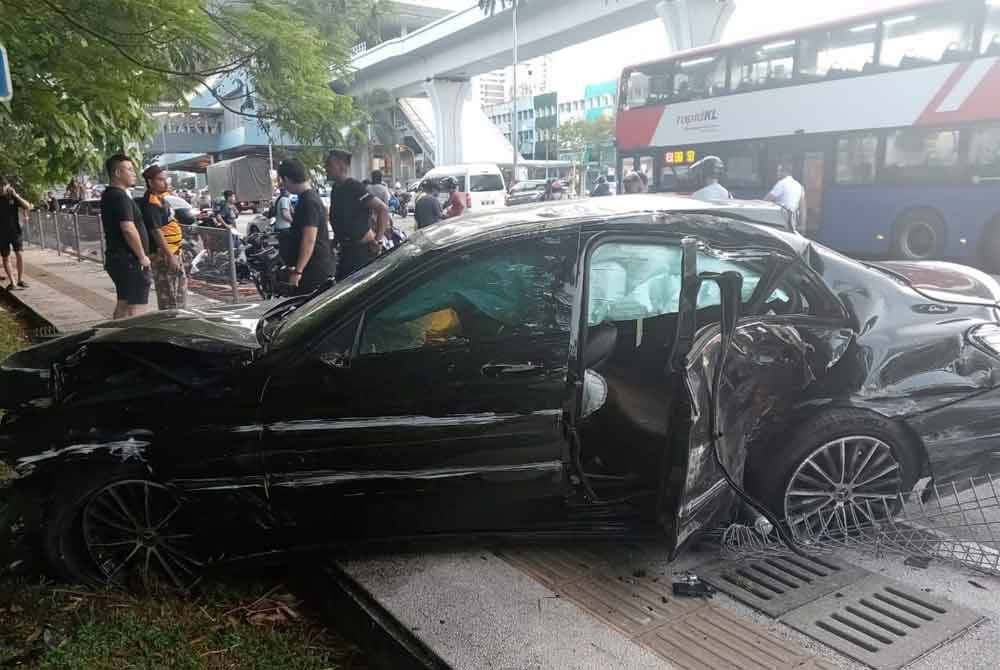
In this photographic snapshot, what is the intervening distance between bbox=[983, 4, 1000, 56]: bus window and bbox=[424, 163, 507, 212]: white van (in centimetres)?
1931

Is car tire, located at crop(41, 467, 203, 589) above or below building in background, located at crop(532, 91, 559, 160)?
below

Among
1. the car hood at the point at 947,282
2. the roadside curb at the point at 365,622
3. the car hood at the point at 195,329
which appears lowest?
the roadside curb at the point at 365,622

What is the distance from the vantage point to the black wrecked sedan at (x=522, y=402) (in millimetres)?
2984

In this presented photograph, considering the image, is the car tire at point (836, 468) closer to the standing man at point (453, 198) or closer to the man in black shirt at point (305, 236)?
the man in black shirt at point (305, 236)

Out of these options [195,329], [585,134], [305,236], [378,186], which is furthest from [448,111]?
[195,329]

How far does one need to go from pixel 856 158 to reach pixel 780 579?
11556 millimetres

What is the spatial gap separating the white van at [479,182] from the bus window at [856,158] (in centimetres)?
1697

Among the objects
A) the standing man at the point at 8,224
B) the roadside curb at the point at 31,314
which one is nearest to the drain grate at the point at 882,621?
the roadside curb at the point at 31,314

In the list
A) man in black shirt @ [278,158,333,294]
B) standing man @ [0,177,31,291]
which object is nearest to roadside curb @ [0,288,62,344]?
standing man @ [0,177,31,291]

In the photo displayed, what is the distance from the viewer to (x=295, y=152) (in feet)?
20.3

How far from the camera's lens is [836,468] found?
3275mm

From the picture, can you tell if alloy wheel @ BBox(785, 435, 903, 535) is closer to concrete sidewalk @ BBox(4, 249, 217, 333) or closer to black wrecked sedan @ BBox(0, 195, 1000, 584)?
black wrecked sedan @ BBox(0, 195, 1000, 584)

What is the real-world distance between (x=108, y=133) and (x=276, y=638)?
5269 millimetres

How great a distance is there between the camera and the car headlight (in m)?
3.32
